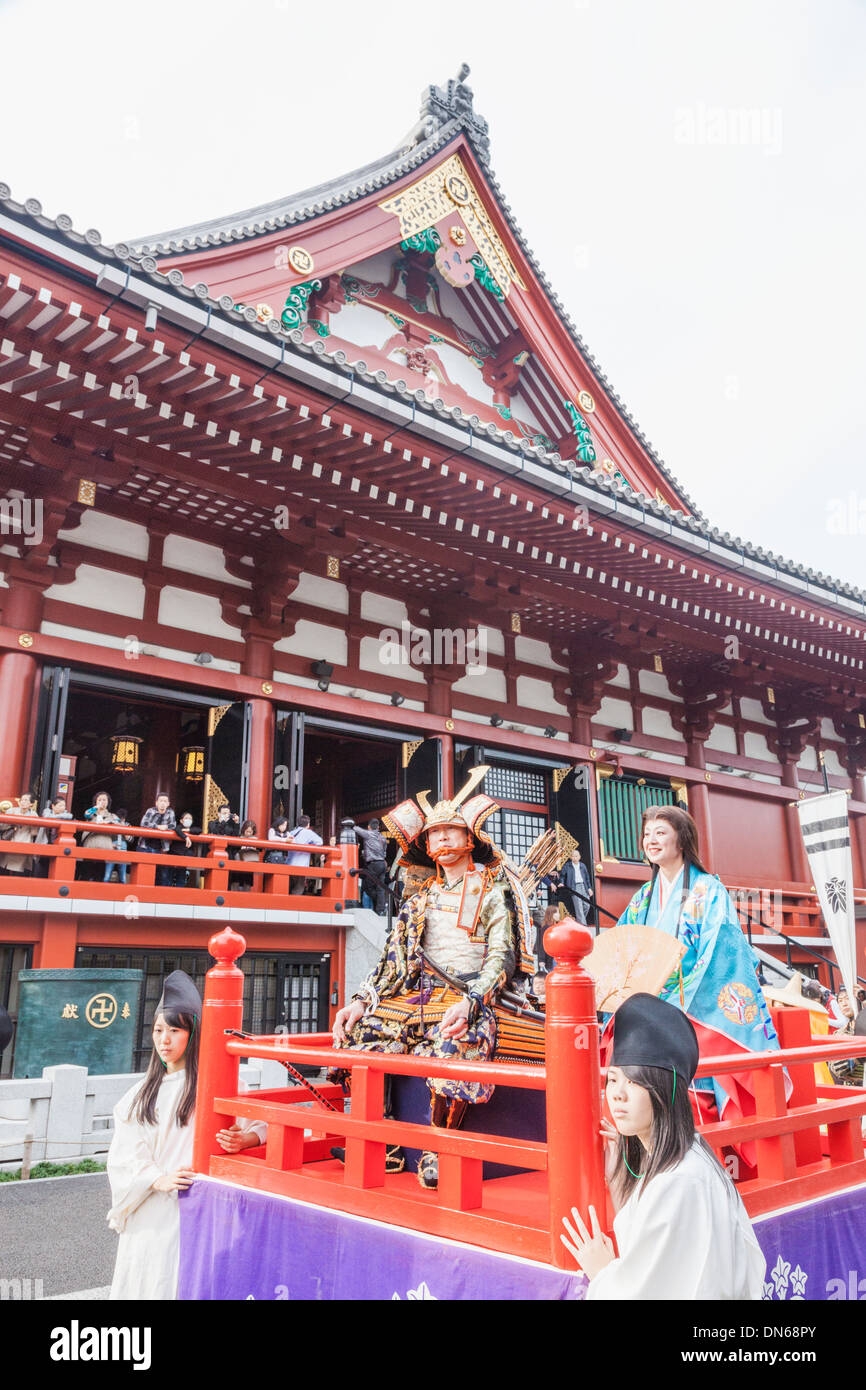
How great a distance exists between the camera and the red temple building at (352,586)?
7496 millimetres

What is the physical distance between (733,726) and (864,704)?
254 cm

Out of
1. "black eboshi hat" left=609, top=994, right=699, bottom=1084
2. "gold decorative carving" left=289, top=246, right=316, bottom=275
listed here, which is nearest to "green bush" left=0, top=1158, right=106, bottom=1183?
"black eboshi hat" left=609, top=994, right=699, bottom=1084

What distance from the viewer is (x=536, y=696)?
12.3 metres

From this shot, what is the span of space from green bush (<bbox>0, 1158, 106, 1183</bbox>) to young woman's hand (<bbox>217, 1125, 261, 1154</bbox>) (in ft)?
9.91

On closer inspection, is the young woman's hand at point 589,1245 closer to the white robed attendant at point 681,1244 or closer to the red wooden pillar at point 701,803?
the white robed attendant at point 681,1244

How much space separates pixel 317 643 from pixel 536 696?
3.37 metres

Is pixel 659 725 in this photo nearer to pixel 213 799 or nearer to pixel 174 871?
pixel 213 799

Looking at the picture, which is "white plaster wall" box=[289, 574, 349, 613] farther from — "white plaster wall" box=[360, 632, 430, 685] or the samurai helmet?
the samurai helmet

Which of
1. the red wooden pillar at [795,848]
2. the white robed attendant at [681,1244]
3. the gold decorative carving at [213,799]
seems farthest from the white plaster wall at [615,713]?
the white robed attendant at [681,1244]

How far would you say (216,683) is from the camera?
9383mm

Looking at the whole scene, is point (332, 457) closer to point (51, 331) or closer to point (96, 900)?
point (51, 331)

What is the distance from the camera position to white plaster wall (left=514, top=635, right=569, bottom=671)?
40.0ft

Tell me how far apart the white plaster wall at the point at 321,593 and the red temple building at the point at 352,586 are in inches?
1.0

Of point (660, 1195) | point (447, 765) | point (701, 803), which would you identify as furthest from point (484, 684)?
point (660, 1195)
